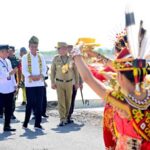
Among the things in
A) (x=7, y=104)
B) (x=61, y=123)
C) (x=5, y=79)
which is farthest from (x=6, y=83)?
(x=61, y=123)

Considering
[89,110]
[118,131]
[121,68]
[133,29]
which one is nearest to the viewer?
[133,29]

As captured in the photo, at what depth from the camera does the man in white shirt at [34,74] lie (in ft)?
27.4

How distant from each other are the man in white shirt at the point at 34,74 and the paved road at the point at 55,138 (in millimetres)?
477

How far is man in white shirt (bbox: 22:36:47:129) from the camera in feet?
27.4

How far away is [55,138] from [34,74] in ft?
4.41

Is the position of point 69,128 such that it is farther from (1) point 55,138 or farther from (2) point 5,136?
(2) point 5,136

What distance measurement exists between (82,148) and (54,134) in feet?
4.15

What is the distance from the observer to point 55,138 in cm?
779

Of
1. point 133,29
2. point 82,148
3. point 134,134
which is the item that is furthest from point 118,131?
point 82,148

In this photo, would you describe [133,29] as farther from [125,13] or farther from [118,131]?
[118,131]

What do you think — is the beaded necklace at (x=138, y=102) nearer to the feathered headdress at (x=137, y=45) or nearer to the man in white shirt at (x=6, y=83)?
the feathered headdress at (x=137, y=45)

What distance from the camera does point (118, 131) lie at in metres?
3.32

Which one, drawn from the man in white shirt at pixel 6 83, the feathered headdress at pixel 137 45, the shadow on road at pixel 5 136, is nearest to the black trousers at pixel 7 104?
the man in white shirt at pixel 6 83

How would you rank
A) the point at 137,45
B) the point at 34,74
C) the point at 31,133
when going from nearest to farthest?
the point at 137,45 → the point at 31,133 → the point at 34,74
